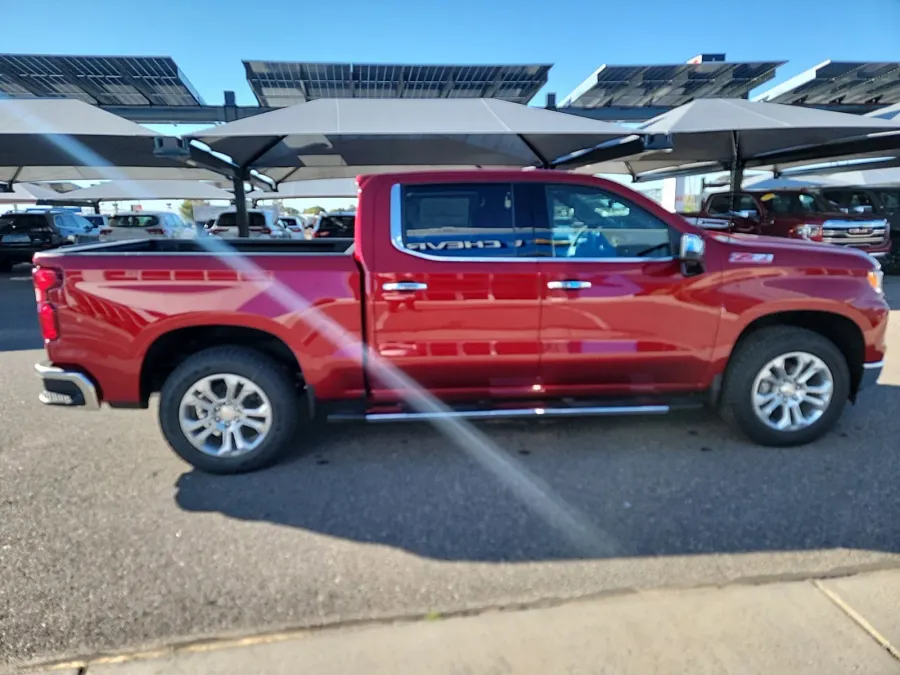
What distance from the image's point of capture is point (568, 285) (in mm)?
3889

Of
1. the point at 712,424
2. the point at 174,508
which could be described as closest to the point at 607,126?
the point at 712,424

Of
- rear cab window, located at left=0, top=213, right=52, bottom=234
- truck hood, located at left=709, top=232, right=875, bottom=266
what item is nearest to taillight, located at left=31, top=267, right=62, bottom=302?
truck hood, located at left=709, top=232, right=875, bottom=266

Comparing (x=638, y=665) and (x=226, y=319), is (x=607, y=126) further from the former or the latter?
(x=638, y=665)

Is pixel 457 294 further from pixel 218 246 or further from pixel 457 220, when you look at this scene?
pixel 218 246

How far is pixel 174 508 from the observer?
3.51m

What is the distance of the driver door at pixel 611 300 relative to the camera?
12.9 ft

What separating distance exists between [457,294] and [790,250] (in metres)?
2.29

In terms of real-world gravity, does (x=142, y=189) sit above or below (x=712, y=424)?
above

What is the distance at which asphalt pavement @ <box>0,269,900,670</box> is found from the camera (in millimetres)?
2682

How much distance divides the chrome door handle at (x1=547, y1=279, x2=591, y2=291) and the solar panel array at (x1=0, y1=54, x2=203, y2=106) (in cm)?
1555

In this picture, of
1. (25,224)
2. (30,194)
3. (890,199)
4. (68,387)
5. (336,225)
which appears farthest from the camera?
(30,194)

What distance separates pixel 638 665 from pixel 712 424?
2.81 meters

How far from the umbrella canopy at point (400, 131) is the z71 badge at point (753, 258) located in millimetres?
7674

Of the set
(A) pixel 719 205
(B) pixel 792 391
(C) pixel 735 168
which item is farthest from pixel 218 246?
(C) pixel 735 168
